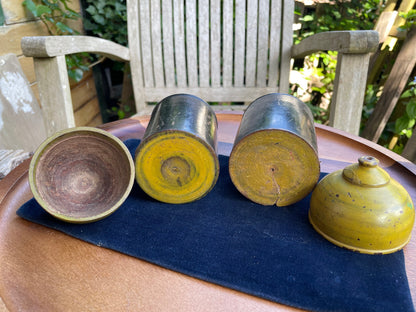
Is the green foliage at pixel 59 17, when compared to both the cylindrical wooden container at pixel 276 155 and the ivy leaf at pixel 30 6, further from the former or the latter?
the cylindrical wooden container at pixel 276 155

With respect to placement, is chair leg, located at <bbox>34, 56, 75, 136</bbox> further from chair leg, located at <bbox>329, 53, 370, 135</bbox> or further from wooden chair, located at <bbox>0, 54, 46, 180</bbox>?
chair leg, located at <bbox>329, 53, 370, 135</bbox>

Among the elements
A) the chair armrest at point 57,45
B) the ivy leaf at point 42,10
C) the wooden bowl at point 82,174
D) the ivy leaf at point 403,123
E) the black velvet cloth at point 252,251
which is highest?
the ivy leaf at point 42,10

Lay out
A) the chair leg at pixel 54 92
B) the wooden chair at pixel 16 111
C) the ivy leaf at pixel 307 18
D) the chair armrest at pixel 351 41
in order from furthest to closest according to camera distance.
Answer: the ivy leaf at pixel 307 18
the wooden chair at pixel 16 111
the chair leg at pixel 54 92
the chair armrest at pixel 351 41

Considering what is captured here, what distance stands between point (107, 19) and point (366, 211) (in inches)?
103

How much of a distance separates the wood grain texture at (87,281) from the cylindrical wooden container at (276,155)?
31cm

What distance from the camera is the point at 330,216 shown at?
2.55 feet

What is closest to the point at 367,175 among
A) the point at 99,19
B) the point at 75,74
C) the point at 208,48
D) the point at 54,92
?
the point at 54,92

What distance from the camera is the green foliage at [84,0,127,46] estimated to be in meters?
2.63

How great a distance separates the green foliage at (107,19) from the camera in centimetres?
263

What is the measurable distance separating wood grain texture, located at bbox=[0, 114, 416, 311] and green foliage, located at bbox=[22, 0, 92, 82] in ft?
5.30

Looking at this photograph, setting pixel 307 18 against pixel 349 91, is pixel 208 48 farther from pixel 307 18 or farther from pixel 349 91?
pixel 307 18

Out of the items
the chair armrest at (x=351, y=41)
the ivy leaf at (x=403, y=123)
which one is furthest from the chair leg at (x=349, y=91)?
the ivy leaf at (x=403, y=123)

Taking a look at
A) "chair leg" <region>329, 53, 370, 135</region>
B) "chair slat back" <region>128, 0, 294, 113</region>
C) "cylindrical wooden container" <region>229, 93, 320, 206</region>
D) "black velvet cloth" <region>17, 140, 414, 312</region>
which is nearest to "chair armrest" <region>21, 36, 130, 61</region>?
"chair slat back" <region>128, 0, 294, 113</region>

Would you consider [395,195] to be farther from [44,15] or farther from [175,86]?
[44,15]
